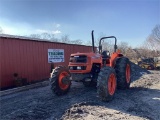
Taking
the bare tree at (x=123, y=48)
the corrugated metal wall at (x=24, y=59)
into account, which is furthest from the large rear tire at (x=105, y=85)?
the bare tree at (x=123, y=48)

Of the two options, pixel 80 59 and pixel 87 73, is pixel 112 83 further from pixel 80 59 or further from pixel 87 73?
pixel 80 59

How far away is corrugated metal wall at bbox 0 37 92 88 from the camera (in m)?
9.84

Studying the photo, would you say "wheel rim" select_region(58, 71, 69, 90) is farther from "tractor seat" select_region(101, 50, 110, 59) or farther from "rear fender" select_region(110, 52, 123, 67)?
"rear fender" select_region(110, 52, 123, 67)

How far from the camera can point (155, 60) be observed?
72.3 feet

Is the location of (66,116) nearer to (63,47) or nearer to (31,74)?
(31,74)

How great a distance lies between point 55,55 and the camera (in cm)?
1355

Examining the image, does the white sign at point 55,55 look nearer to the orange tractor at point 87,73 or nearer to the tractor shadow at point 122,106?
the orange tractor at point 87,73

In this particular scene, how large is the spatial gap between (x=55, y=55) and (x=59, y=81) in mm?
6524

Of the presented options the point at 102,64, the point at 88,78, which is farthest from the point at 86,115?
the point at 102,64

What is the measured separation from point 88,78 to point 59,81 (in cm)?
107

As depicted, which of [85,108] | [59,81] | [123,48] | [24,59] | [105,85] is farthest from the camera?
[123,48]

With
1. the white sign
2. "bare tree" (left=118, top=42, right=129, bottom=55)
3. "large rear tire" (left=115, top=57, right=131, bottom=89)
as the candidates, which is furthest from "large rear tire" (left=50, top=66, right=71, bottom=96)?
"bare tree" (left=118, top=42, right=129, bottom=55)

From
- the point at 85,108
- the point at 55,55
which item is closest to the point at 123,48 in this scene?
the point at 55,55

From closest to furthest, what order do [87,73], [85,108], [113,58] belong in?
[85,108] → [87,73] → [113,58]
